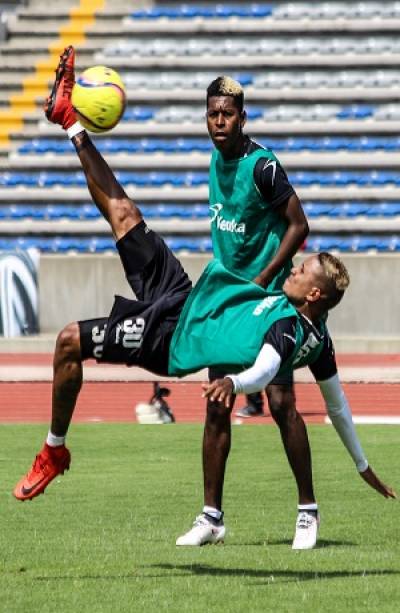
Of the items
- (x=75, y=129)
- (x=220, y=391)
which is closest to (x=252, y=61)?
(x=75, y=129)

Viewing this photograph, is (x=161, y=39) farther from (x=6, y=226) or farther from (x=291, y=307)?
(x=291, y=307)

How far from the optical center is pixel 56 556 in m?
7.44

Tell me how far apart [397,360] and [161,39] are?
34.6 ft

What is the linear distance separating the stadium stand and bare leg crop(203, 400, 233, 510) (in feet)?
60.7

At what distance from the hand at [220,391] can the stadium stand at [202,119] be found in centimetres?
2007

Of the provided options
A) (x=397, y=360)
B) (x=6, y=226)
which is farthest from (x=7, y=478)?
(x=6, y=226)

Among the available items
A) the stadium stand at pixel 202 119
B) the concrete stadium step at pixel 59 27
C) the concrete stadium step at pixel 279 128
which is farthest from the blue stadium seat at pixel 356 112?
the concrete stadium step at pixel 59 27

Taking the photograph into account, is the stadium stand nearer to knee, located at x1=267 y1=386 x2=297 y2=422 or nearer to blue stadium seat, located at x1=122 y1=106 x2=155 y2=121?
blue stadium seat, located at x1=122 y1=106 x2=155 y2=121

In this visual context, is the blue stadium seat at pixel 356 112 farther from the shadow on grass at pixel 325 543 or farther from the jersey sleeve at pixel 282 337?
the jersey sleeve at pixel 282 337

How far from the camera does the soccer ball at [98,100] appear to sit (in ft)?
27.6

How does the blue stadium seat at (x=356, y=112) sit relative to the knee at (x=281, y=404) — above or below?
below

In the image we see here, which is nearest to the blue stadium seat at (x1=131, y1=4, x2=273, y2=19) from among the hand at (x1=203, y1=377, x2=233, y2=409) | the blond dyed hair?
the blond dyed hair

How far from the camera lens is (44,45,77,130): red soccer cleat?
8.38 meters

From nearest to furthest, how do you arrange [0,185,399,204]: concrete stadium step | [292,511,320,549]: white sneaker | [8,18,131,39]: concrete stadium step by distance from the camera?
[292,511,320,549]: white sneaker
[0,185,399,204]: concrete stadium step
[8,18,131,39]: concrete stadium step
